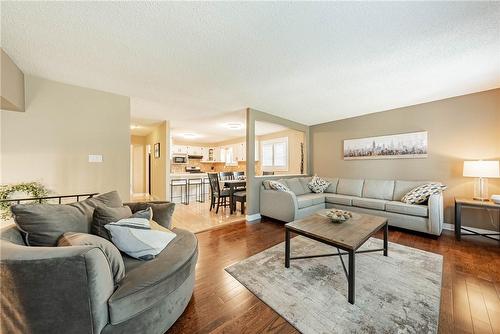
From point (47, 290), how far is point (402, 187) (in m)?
4.78

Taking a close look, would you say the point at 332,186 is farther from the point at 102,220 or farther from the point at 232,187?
the point at 102,220

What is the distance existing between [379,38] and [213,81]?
1.98 m

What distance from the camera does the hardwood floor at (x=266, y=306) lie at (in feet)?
4.33

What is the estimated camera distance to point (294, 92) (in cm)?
309

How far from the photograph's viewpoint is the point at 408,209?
10.0 ft

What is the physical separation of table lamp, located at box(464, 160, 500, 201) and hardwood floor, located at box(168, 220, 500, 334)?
2.37 ft

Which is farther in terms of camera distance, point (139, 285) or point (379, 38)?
point (379, 38)

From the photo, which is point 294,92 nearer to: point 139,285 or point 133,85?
point 133,85

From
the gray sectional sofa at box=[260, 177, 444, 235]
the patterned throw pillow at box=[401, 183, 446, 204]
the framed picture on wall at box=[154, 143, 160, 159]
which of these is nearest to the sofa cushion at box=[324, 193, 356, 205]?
the gray sectional sofa at box=[260, 177, 444, 235]

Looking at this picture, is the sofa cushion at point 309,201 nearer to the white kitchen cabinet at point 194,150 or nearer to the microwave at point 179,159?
the microwave at point 179,159


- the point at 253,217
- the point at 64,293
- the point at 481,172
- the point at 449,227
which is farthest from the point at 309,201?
the point at 64,293

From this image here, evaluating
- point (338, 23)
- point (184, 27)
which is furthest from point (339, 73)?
point (184, 27)

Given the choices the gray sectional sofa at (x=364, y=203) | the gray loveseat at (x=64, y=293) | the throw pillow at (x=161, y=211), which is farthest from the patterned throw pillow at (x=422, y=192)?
the gray loveseat at (x=64, y=293)

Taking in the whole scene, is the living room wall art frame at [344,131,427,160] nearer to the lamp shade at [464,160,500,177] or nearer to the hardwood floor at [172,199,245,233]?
the lamp shade at [464,160,500,177]
